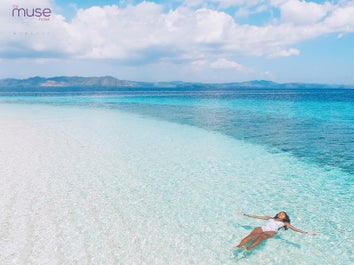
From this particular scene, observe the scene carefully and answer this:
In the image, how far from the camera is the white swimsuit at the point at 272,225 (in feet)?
25.1

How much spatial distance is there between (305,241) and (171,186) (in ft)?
17.2

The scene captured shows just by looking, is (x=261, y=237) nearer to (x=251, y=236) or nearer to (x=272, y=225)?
(x=251, y=236)

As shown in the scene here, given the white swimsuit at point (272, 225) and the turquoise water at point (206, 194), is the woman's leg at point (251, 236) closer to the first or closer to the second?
the white swimsuit at point (272, 225)

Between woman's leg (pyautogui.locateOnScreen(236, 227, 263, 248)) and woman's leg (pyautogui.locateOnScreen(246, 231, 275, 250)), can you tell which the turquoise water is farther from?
woman's leg (pyautogui.locateOnScreen(236, 227, 263, 248))

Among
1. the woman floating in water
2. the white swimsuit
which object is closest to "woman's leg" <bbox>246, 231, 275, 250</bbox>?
the woman floating in water

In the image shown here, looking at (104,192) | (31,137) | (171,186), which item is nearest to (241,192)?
(171,186)

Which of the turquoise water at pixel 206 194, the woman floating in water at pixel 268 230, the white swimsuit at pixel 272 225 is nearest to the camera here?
the turquoise water at pixel 206 194

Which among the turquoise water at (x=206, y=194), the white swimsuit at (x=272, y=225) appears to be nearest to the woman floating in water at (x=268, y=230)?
the white swimsuit at (x=272, y=225)

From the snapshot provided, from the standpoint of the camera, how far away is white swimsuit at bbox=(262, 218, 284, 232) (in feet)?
25.1

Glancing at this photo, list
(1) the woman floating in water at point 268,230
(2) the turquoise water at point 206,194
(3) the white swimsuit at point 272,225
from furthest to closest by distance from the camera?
(3) the white swimsuit at point 272,225
(1) the woman floating in water at point 268,230
(2) the turquoise water at point 206,194

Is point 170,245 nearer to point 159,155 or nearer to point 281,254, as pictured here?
point 281,254

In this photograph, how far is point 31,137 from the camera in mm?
21094

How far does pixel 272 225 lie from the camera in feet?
25.4

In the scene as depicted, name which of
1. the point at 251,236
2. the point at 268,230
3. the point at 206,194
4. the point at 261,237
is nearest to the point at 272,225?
the point at 268,230
